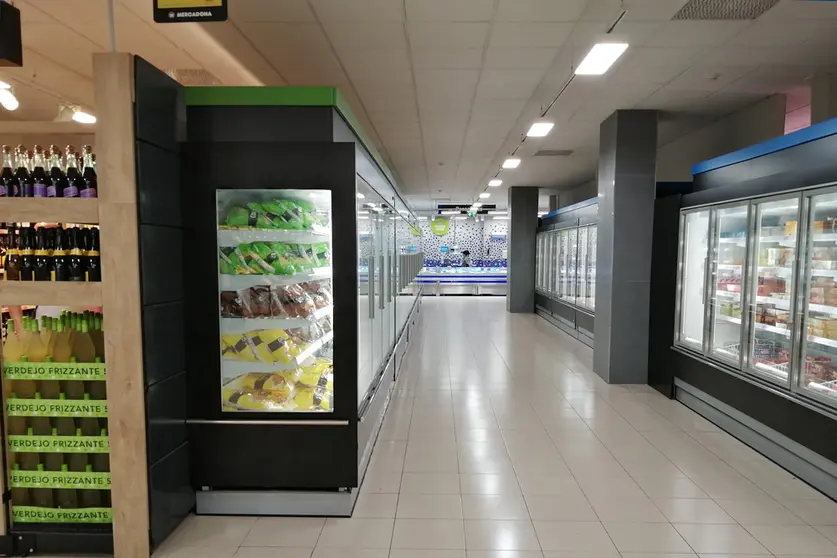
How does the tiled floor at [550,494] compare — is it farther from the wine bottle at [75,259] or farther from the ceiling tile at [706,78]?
the ceiling tile at [706,78]

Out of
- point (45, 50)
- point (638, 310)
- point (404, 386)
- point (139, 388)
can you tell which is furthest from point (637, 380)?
point (45, 50)

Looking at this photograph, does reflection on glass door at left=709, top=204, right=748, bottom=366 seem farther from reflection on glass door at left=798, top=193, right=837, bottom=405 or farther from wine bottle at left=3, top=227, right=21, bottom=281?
wine bottle at left=3, top=227, right=21, bottom=281

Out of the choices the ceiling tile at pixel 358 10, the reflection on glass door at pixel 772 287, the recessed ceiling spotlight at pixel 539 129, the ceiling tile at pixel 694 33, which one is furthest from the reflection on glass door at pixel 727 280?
the ceiling tile at pixel 358 10

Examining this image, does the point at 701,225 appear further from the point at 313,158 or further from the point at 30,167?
the point at 30,167

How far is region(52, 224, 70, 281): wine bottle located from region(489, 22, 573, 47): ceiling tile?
3.35 m

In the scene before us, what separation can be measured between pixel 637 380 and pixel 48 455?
620 cm

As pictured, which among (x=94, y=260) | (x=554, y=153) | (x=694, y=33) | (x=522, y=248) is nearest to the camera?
(x=94, y=260)

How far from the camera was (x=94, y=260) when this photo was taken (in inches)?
108

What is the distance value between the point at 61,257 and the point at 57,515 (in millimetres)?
1511

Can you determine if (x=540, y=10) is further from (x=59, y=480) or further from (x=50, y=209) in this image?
(x=59, y=480)

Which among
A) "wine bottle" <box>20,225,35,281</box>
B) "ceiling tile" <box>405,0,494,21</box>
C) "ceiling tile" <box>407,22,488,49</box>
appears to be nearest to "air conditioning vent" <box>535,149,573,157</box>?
"ceiling tile" <box>407,22,488,49</box>

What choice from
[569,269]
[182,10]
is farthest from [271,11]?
[569,269]

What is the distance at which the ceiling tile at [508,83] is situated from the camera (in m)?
4.85

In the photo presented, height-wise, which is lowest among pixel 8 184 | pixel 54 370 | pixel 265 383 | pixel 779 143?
pixel 265 383
